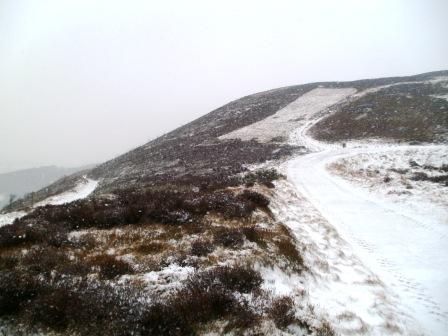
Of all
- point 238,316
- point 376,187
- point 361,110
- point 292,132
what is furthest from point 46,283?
point 361,110

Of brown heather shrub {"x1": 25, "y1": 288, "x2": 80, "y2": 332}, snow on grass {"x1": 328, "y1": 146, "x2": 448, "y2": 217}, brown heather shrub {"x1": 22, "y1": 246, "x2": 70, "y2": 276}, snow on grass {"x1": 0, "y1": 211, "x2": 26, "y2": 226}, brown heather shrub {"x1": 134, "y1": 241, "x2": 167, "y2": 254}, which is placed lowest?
snow on grass {"x1": 328, "y1": 146, "x2": 448, "y2": 217}

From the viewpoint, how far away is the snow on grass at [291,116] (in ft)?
150

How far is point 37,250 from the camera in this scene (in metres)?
8.67

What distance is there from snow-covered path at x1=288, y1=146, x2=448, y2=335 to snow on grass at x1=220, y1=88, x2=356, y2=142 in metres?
25.7

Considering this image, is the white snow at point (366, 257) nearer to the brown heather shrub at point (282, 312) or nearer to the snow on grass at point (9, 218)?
the brown heather shrub at point (282, 312)

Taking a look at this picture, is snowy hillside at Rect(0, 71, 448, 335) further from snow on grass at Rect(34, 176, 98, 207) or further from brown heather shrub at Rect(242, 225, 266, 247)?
→ snow on grass at Rect(34, 176, 98, 207)

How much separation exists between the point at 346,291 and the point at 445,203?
10246mm

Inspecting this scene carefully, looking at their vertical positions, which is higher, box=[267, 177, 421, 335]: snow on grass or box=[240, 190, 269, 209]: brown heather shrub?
box=[240, 190, 269, 209]: brown heather shrub

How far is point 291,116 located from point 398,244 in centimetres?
4574

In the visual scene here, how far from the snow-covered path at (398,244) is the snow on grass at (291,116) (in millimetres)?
25667

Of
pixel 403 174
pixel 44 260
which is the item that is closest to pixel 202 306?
pixel 44 260

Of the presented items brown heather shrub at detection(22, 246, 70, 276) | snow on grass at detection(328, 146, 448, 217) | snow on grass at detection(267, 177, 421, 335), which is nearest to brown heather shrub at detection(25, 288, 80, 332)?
brown heather shrub at detection(22, 246, 70, 276)

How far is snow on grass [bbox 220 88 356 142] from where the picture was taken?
45656 millimetres

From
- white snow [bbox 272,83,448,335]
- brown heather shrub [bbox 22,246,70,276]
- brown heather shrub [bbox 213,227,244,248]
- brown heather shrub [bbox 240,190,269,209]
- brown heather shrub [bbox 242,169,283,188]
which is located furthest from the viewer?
brown heather shrub [bbox 242,169,283,188]
